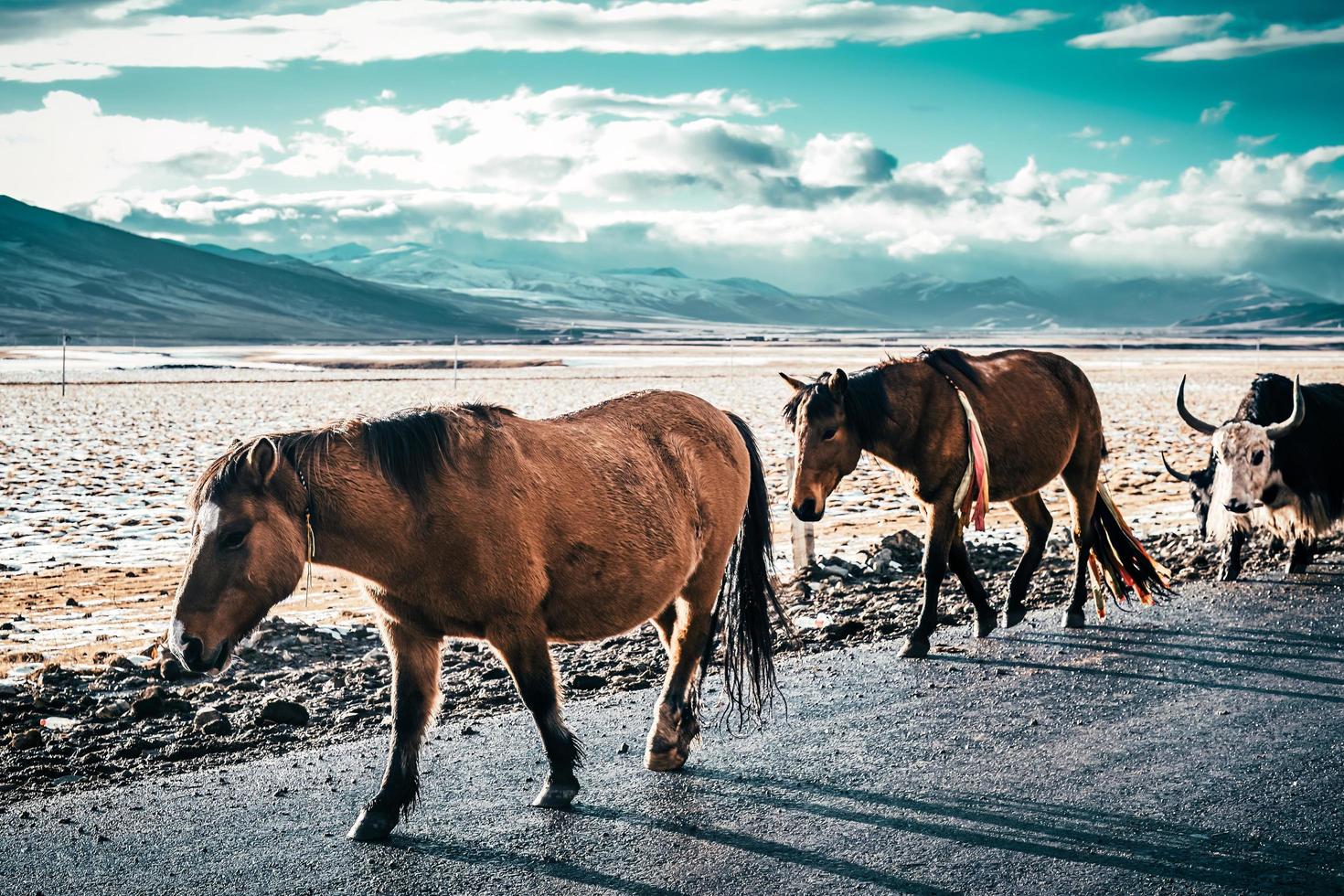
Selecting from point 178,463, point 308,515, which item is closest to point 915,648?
point 308,515

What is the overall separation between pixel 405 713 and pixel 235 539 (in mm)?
919

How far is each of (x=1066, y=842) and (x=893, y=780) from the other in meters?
0.84

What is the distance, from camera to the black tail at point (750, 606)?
5.90m

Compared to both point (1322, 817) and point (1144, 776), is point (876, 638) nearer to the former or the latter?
point (1144, 776)

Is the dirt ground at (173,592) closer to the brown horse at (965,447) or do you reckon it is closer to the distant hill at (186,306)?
the brown horse at (965,447)

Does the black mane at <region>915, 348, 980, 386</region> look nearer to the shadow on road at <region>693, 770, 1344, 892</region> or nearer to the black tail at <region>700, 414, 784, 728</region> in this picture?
the black tail at <region>700, 414, 784, 728</region>

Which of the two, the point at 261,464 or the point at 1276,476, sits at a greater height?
the point at 261,464

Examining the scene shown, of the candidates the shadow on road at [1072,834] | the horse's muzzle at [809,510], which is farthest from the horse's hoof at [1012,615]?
the shadow on road at [1072,834]

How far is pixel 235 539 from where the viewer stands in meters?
4.13

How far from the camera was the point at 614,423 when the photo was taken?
531 centimetres

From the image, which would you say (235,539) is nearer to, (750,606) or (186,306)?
(750,606)

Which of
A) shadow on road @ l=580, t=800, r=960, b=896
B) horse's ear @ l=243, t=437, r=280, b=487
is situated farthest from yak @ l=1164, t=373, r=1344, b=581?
horse's ear @ l=243, t=437, r=280, b=487

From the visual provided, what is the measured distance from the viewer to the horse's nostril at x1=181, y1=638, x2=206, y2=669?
4031 mm

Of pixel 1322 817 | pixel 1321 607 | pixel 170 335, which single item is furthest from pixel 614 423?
pixel 170 335
